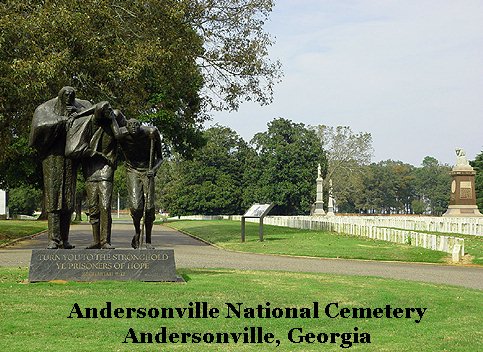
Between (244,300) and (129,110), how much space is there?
56.3ft

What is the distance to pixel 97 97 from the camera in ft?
91.0

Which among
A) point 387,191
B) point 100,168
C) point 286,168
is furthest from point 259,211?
point 387,191

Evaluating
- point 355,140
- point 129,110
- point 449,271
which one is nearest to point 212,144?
point 355,140

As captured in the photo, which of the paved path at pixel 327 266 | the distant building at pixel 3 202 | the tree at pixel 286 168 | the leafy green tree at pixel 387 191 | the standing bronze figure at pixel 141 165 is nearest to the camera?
the standing bronze figure at pixel 141 165

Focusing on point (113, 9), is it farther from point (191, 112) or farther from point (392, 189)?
point (392, 189)

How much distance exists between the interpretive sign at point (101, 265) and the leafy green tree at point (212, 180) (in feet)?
236

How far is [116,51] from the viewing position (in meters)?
26.0

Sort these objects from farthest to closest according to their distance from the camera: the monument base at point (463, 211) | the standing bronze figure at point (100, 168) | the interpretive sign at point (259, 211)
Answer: the monument base at point (463, 211) < the interpretive sign at point (259, 211) < the standing bronze figure at point (100, 168)

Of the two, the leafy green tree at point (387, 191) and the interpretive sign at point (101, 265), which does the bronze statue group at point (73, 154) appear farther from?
the leafy green tree at point (387, 191)

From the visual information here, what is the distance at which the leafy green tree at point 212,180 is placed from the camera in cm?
8750

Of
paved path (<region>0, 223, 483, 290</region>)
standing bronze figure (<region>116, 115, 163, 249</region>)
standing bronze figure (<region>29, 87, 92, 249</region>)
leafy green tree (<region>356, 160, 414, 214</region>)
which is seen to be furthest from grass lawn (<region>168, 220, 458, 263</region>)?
leafy green tree (<region>356, 160, 414, 214</region>)

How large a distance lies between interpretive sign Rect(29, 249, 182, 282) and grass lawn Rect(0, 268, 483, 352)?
0.32 m

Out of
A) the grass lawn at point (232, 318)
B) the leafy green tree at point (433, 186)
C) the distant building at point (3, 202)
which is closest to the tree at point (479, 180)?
the leafy green tree at point (433, 186)

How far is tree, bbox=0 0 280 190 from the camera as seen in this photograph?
2397 centimetres
